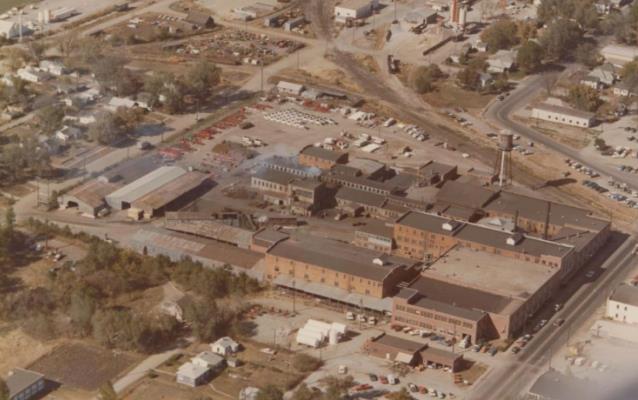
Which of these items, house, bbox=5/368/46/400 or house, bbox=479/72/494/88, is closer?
house, bbox=5/368/46/400

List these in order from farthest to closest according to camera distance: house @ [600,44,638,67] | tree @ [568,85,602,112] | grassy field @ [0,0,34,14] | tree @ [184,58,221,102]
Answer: grassy field @ [0,0,34,14] < house @ [600,44,638,67] < tree @ [184,58,221,102] < tree @ [568,85,602,112]

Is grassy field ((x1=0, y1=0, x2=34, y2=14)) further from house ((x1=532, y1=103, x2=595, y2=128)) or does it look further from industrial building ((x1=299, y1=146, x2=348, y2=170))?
house ((x1=532, y1=103, x2=595, y2=128))

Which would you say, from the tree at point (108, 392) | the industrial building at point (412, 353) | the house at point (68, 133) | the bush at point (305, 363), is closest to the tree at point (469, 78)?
the house at point (68, 133)

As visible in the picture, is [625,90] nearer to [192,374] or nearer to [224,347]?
[224,347]

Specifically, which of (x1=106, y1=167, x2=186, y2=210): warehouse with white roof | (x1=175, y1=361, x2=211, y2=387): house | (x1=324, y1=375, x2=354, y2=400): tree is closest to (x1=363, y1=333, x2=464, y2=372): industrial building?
(x1=324, y1=375, x2=354, y2=400): tree

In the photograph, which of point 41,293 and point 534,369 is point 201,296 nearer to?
point 41,293

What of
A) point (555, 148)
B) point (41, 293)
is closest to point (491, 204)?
point (555, 148)
